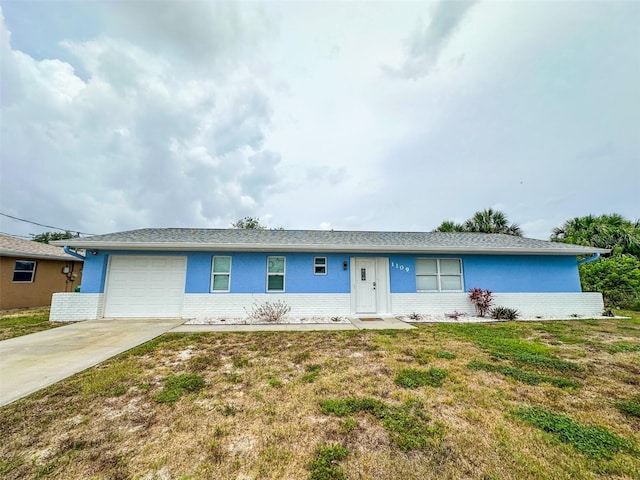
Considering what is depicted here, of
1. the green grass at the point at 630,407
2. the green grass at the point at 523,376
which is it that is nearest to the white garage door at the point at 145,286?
the green grass at the point at 523,376

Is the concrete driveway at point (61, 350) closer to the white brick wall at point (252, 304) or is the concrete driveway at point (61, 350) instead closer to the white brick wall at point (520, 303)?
the white brick wall at point (252, 304)

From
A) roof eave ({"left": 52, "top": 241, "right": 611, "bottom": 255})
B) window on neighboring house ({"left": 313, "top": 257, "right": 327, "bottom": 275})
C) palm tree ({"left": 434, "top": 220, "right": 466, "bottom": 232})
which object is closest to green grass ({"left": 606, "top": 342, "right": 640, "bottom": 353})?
roof eave ({"left": 52, "top": 241, "right": 611, "bottom": 255})

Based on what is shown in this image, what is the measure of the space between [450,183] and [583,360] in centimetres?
1193

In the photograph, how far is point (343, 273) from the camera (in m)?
9.58

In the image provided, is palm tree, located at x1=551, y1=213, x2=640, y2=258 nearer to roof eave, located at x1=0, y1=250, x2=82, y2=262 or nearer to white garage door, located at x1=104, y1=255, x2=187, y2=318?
white garage door, located at x1=104, y1=255, x2=187, y2=318

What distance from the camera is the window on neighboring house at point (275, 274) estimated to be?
9.45m

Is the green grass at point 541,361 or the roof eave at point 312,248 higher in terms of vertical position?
the roof eave at point 312,248

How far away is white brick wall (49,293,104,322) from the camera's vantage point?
857 cm

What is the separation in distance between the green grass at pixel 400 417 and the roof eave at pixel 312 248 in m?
6.29

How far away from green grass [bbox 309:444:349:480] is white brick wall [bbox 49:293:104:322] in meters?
10.1

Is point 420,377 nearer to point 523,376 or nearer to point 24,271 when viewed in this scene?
point 523,376

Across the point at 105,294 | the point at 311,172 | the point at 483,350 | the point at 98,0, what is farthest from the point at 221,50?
the point at 483,350

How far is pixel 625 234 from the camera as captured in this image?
42.0 ft

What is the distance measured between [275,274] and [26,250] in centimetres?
1255
